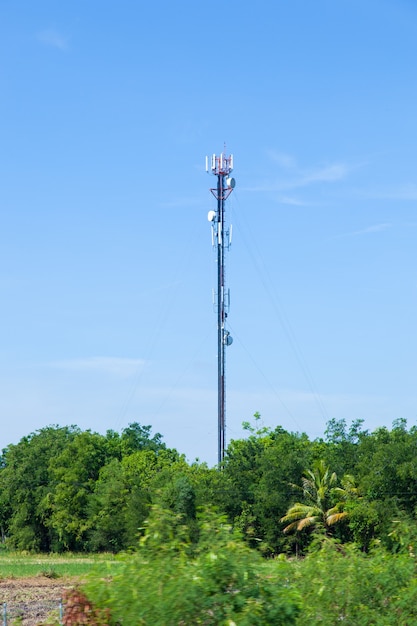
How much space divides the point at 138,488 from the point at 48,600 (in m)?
33.1

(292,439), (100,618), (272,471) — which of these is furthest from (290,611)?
(292,439)

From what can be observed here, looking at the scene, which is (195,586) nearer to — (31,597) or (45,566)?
(31,597)

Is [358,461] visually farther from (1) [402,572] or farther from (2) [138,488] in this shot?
(1) [402,572]

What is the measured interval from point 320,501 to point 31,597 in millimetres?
25222

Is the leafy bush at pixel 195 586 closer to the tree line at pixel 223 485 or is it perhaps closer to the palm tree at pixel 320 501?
the tree line at pixel 223 485

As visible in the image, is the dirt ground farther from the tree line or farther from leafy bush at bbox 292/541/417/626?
leafy bush at bbox 292/541/417/626

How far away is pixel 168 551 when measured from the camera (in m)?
7.57

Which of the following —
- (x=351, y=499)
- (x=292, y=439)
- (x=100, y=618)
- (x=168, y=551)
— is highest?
(x=292, y=439)

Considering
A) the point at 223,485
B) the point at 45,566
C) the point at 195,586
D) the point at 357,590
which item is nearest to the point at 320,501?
the point at 223,485

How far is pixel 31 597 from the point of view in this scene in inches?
1561

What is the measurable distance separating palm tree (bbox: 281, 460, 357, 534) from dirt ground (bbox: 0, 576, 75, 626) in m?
17.2

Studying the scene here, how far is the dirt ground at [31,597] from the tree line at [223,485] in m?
5.02

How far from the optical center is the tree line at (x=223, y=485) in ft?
192

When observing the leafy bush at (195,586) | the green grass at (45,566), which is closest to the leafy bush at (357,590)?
the leafy bush at (195,586)
